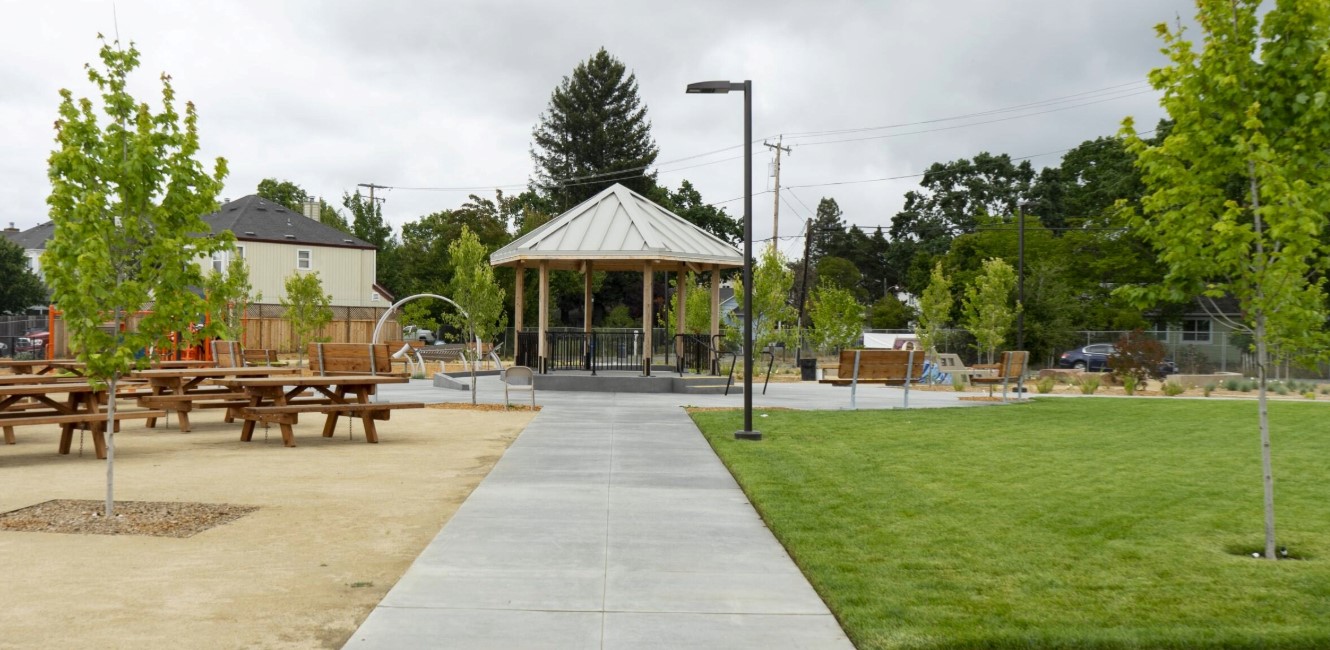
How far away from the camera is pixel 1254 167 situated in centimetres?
591

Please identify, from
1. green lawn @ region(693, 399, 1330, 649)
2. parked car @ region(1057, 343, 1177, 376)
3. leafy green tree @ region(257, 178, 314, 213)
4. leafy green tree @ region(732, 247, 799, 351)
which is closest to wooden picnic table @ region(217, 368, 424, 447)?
green lawn @ region(693, 399, 1330, 649)

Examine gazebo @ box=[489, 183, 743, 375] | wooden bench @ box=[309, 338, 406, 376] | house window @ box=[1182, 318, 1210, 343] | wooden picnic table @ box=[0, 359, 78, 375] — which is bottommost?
wooden picnic table @ box=[0, 359, 78, 375]

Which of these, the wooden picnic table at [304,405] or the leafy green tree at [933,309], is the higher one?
the leafy green tree at [933,309]

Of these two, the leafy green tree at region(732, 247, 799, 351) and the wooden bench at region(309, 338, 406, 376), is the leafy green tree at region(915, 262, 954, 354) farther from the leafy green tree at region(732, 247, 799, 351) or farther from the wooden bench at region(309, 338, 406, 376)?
the wooden bench at region(309, 338, 406, 376)

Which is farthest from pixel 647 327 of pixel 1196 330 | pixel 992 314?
pixel 1196 330

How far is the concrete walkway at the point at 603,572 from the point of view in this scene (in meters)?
4.40

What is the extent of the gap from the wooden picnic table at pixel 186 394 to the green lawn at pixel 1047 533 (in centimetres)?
612

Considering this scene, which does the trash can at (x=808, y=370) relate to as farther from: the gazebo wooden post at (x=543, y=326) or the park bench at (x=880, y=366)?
the park bench at (x=880, y=366)

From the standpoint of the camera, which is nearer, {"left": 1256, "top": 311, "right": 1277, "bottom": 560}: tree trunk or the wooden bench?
{"left": 1256, "top": 311, "right": 1277, "bottom": 560}: tree trunk

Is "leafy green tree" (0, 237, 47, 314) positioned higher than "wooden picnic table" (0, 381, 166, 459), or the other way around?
"leafy green tree" (0, 237, 47, 314)

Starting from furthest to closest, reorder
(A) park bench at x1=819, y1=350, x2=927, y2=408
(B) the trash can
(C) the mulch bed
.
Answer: (B) the trash can, (A) park bench at x1=819, y1=350, x2=927, y2=408, (C) the mulch bed

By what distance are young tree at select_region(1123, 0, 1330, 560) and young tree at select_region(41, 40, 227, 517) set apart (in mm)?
6448

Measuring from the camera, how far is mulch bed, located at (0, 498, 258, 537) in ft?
21.6

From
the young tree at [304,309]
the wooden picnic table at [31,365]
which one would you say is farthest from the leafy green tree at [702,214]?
the wooden picnic table at [31,365]
